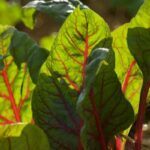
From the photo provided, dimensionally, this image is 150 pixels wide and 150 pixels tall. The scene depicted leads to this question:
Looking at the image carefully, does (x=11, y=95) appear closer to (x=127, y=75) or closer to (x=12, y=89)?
(x=12, y=89)

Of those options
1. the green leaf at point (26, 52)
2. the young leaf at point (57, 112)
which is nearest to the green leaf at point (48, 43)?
the green leaf at point (26, 52)

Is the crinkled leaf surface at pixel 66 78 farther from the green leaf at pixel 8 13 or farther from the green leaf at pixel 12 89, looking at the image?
the green leaf at pixel 8 13

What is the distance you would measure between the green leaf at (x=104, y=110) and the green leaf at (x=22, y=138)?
0.21 feet

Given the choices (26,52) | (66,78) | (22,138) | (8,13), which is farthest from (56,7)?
(8,13)

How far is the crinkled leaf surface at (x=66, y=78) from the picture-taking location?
79 centimetres

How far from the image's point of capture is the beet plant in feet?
2.53

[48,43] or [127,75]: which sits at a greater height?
[127,75]

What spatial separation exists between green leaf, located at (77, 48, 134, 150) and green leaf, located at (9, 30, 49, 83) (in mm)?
168

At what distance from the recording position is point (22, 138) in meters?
0.72

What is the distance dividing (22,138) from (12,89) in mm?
197

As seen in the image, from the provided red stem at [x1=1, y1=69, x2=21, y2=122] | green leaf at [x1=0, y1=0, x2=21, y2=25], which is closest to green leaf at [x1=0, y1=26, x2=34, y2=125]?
red stem at [x1=1, y1=69, x2=21, y2=122]

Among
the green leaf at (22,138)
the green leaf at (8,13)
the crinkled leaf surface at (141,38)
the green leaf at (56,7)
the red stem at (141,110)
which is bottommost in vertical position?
the green leaf at (8,13)

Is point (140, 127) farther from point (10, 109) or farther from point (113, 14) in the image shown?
point (113, 14)

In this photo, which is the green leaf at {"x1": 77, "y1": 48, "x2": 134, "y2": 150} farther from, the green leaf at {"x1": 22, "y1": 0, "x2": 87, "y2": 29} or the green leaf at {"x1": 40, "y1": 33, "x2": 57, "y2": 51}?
the green leaf at {"x1": 40, "y1": 33, "x2": 57, "y2": 51}
